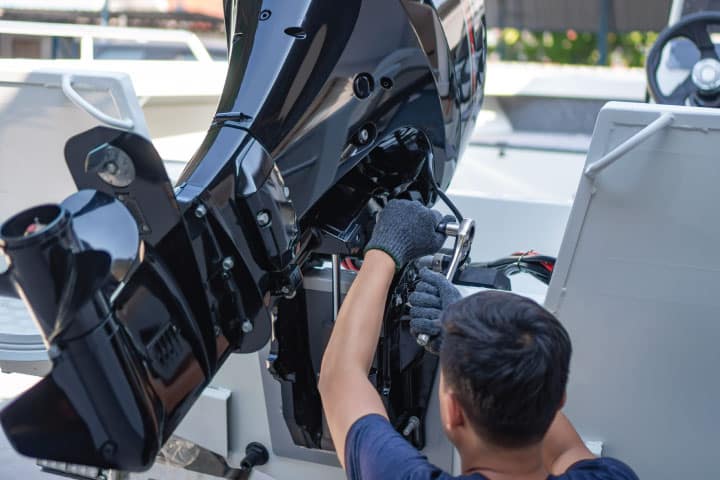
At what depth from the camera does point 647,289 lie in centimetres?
142

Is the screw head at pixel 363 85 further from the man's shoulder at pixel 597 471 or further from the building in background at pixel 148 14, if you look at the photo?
the building in background at pixel 148 14

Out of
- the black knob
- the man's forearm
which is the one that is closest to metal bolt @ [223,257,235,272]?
the man's forearm

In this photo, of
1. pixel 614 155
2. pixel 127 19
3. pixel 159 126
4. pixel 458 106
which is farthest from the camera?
pixel 127 19

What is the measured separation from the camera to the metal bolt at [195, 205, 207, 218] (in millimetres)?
1128

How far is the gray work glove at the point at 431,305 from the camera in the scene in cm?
129

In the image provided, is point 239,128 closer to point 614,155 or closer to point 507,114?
point 614,155

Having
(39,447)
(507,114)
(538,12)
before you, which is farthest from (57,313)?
(538,12)

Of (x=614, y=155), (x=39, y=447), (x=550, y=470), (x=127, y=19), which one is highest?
(x=614, y=155)

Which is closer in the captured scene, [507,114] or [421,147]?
[421,147]

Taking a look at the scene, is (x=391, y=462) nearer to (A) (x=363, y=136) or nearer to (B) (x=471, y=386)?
(B) (x=471, y=386)

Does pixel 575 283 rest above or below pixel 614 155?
below

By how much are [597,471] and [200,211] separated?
59cm

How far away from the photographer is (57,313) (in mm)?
909

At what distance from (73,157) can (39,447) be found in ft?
1.10
